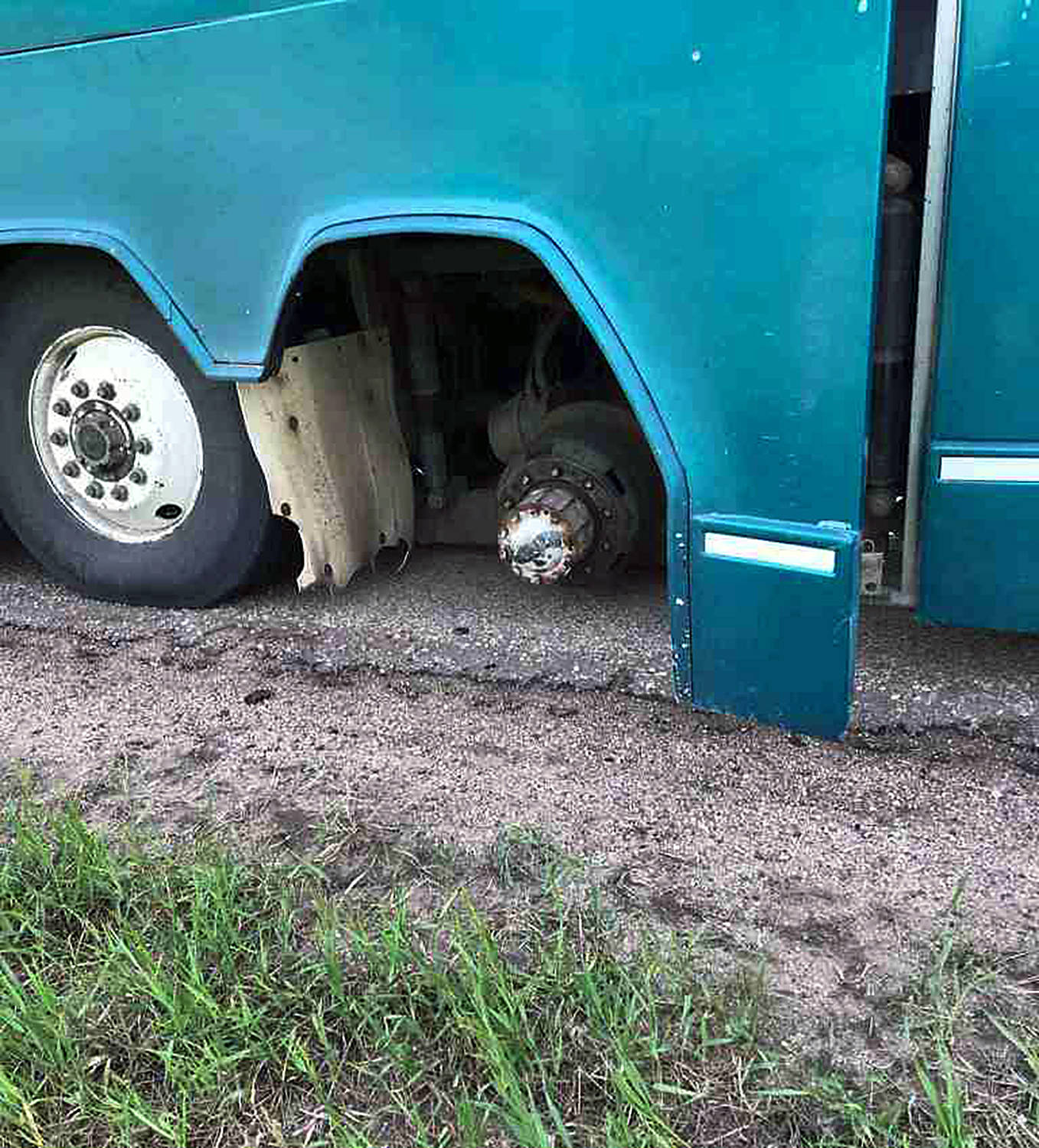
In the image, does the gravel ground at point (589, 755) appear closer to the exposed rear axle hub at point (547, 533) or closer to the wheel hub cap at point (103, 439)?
the exposed rear axle hub at point (547, 533)

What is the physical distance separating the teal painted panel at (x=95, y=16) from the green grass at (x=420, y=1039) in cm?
182

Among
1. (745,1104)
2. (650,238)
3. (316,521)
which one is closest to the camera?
(745,1104)

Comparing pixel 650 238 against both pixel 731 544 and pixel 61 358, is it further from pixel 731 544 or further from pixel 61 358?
pixel 61 358

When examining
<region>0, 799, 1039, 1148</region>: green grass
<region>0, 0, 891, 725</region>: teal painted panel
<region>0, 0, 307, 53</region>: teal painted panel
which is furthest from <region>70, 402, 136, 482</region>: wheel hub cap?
<region>0, 799, 1039, 1148</region>: green grass

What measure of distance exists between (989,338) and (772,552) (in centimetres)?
59

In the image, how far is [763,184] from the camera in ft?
6.48

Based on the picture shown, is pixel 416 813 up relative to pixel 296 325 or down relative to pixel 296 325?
down

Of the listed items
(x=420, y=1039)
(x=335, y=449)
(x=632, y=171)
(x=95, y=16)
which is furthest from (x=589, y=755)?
(x=95, y=16)

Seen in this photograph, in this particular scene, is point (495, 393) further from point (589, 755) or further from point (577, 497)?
point (589, 755)

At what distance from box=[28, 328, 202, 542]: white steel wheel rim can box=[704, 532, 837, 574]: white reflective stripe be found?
1.64m

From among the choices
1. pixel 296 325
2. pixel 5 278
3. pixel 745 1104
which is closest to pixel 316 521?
pixel 296 325

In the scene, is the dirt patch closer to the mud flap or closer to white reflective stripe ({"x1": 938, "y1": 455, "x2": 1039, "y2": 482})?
the mud flap

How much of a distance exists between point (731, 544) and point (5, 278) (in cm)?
230

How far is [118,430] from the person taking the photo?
3.17 meters
